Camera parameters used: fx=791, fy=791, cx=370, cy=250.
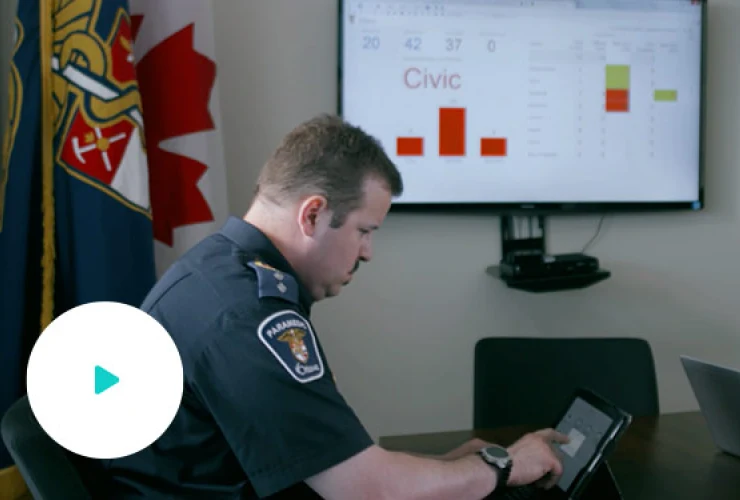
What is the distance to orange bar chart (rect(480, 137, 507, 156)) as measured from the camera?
271 cm

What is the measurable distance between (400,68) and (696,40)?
1.09m

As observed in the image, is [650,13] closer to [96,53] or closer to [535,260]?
[535,260]

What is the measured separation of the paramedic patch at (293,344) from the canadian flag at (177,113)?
123 centimetres

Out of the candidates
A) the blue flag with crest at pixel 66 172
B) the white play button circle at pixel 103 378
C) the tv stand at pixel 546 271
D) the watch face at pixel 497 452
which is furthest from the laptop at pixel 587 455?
the blue flag with crest at pixel 66 172

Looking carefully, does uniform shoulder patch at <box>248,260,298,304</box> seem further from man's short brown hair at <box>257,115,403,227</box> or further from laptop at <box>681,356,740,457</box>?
laptop at <box>681,356,740,457</box>

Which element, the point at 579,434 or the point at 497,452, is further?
the point at 579,434

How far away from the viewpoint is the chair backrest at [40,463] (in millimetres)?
1017

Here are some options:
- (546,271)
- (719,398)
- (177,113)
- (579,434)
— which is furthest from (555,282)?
(177,113)

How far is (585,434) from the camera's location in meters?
1.46

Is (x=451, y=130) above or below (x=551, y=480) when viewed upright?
above

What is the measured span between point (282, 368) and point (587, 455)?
24.1 inches

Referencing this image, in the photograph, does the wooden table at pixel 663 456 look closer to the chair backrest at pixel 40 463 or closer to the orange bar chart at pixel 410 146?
the chair backrest at pixel 40 463

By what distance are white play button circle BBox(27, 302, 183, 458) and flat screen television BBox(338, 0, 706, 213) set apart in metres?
1.95

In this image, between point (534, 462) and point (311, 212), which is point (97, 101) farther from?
point (534, 462)
